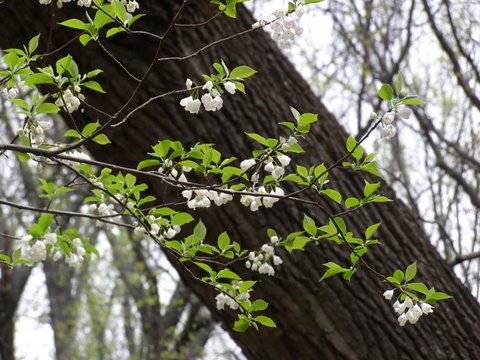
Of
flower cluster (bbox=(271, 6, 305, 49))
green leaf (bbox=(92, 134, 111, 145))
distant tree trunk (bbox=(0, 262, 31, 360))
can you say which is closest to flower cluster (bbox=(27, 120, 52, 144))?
green leaf (bbox=(92, 134, 111, 145))

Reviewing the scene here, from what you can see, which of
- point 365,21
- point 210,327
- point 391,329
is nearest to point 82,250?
point 391,329

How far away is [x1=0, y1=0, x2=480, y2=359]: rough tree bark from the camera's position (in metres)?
2.75

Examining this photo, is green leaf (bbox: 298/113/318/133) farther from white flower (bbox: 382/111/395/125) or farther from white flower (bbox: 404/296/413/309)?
white flower (bbox: 404/296/413/309)

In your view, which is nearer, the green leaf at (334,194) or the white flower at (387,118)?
the white flower at (387,118)

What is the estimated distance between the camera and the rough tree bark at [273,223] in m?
2.75

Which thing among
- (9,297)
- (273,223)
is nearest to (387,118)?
(273,223)

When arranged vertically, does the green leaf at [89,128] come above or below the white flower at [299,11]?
above

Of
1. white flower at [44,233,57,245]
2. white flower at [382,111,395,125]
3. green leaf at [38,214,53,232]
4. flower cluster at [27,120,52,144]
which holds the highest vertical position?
flower cluster at [27,120,52,144]

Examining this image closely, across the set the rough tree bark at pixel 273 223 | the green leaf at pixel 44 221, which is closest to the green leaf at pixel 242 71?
the green leaf at pixel 44 221

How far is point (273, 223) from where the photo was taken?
2.78 m

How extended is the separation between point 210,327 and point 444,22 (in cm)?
422

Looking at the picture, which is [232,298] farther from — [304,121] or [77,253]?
[304,121]

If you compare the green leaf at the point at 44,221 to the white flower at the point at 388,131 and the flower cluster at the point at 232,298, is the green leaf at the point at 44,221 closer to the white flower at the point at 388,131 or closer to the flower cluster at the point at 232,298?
the flower cluster at the point at 232,298

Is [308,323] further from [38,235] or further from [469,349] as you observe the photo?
[38,235]
